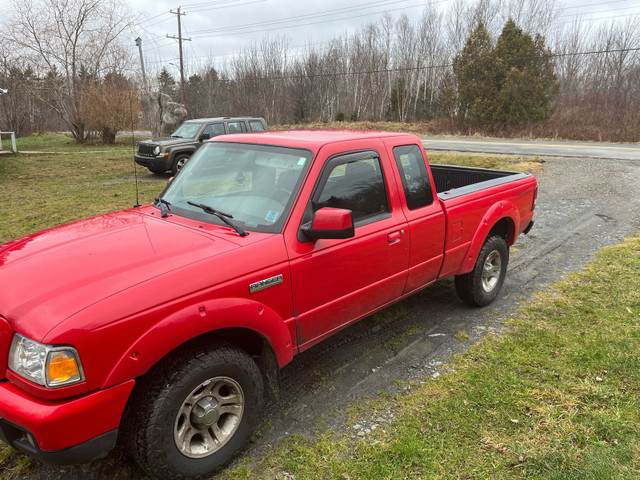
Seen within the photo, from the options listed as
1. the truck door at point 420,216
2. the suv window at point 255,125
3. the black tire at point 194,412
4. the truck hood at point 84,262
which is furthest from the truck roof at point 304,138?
the suv window at point 255,125

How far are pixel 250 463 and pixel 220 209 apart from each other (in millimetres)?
1686

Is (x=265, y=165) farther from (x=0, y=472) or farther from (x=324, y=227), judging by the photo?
(x=0, y=472)

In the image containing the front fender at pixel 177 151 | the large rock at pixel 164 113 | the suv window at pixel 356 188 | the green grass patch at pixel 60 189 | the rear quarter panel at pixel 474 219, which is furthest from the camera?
the large rock at pixel 164 113

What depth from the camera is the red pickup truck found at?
2.03 meters

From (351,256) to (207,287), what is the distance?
1168mm

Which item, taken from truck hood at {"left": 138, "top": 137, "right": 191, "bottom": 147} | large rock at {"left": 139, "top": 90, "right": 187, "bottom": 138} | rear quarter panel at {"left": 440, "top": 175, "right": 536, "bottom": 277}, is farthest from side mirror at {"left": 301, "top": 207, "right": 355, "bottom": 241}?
large rock at {"left": 139, "top": 90, "right": 187, "bottom": 138}

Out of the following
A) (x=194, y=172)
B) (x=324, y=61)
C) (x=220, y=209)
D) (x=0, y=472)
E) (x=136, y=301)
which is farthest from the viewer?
(x=324, y=61)

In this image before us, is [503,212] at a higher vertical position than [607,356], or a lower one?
higher

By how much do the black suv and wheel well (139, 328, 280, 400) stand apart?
38.9 ft

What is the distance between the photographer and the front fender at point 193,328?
2.11 m

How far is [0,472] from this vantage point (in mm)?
2627

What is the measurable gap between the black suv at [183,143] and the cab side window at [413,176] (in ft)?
34.7

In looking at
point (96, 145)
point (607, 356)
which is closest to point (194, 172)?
point (607, 356)

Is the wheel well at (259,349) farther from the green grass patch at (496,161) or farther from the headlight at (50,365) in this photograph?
the green grass patch at (496,161)
